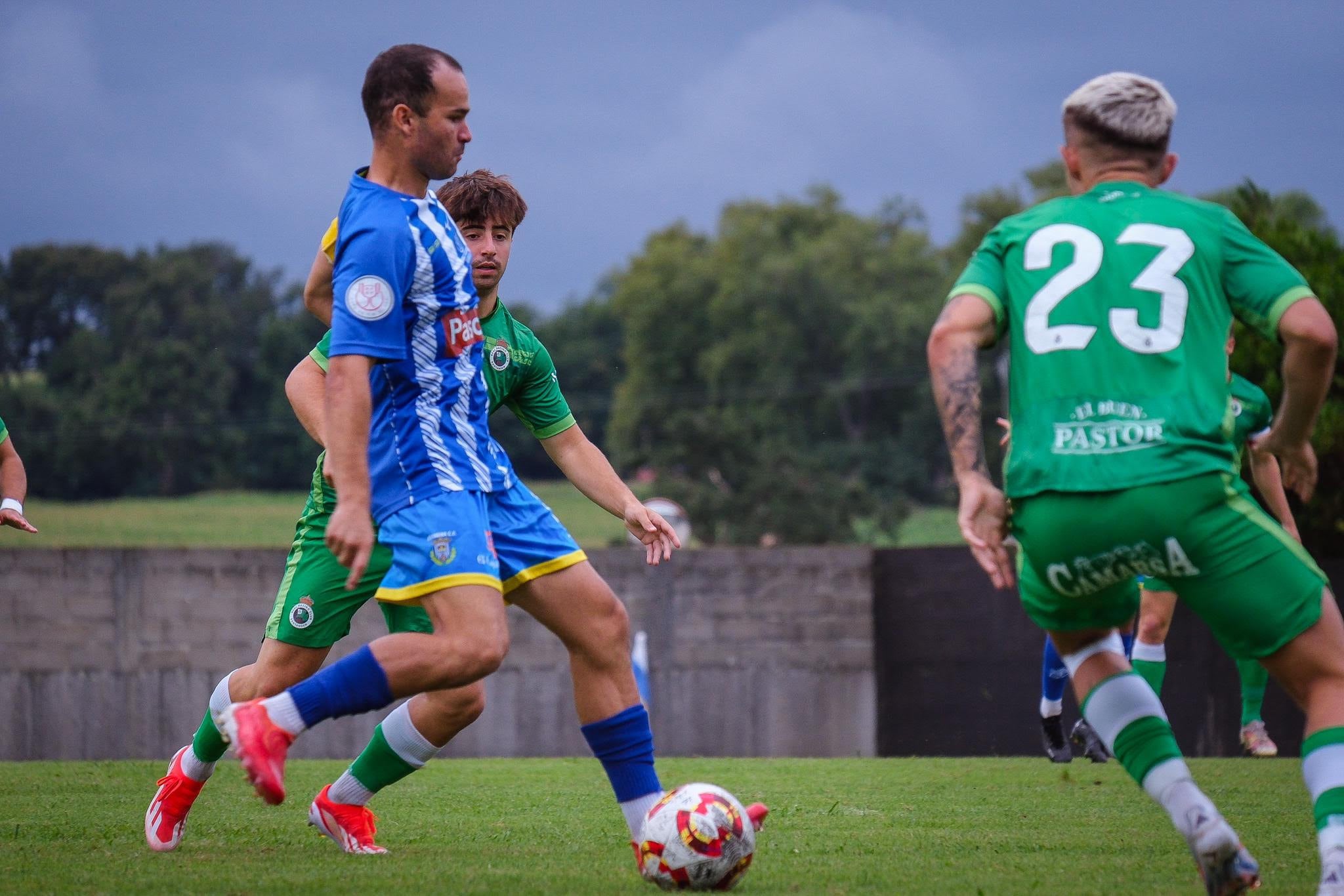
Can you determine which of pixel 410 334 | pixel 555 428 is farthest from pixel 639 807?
pixel 410 334

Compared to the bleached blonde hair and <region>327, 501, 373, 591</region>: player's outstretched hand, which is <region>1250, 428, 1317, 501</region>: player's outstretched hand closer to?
the bleached blonde hair

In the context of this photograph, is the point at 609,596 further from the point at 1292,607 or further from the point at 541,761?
the point at 541,761

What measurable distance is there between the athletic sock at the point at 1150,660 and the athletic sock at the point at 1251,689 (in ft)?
2.42

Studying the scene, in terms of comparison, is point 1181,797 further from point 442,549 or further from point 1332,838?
point 442,549

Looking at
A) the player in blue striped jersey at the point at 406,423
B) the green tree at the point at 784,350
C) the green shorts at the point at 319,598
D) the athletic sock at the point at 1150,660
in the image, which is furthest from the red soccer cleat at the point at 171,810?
the green tree at the point at 784,350

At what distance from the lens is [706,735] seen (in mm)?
15078

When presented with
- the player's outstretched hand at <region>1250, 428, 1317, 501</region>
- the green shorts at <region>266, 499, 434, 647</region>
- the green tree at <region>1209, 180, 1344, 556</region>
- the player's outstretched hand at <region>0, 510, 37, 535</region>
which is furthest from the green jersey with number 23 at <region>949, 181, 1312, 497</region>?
the green tree at <region>1209, 180, 1344, 556</region>

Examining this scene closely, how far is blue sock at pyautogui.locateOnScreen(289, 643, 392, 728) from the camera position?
3680 millimetres

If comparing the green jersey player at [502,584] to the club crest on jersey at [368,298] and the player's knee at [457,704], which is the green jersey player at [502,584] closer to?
the player's knee at [457,704]

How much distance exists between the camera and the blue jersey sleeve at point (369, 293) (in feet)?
12.3

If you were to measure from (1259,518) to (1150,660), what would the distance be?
4.66m

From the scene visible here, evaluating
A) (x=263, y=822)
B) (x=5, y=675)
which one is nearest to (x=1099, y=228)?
(x=263, y=822)

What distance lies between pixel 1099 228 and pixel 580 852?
2.68 meters

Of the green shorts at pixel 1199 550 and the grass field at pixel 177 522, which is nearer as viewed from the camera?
the green shorts at pixel 1199 550
